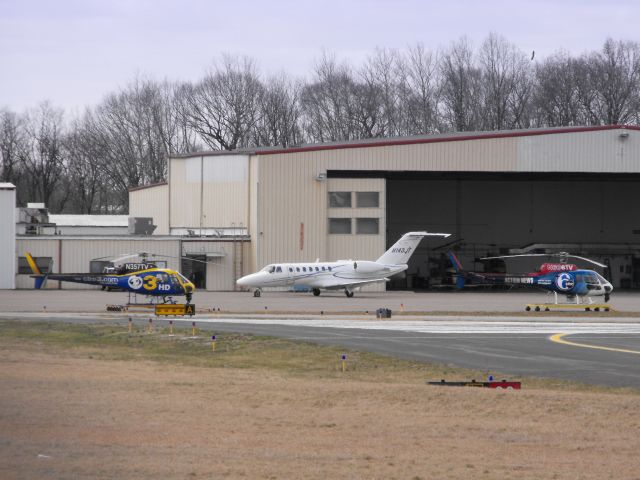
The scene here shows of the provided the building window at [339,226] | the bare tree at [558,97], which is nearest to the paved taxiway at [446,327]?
the building window at [339,226]

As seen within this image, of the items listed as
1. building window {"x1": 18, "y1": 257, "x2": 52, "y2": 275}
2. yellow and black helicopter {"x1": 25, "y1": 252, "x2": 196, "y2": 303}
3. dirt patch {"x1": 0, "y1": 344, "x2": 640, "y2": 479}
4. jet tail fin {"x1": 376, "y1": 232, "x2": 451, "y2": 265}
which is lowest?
dirt patch {"x1": 0, "y1": 344, "x2": 640, "y2": 479}

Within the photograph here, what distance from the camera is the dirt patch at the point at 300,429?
1286cm

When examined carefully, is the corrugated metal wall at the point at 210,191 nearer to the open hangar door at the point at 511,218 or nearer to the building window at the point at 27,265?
the building window at the point at 27,265

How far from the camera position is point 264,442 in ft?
46.7

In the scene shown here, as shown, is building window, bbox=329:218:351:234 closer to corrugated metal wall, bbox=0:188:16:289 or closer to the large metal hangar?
the large metal hangar

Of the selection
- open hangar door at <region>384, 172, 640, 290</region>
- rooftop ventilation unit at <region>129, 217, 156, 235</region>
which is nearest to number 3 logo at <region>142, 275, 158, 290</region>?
rooftop ventilation unit at <region>129, 217, 156, 235</region>

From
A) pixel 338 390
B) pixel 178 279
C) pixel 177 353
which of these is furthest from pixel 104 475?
pixel 178 279

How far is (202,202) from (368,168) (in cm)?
1414

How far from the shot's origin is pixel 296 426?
15484 millimetres

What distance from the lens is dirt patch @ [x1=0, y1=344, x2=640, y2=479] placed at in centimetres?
1286

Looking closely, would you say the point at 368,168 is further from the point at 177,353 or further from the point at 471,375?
the point at 471,375

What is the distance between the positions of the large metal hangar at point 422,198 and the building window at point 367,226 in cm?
6

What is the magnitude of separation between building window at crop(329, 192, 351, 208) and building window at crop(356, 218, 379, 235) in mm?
1240

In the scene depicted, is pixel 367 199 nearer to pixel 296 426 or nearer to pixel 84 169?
pixel 296 426
